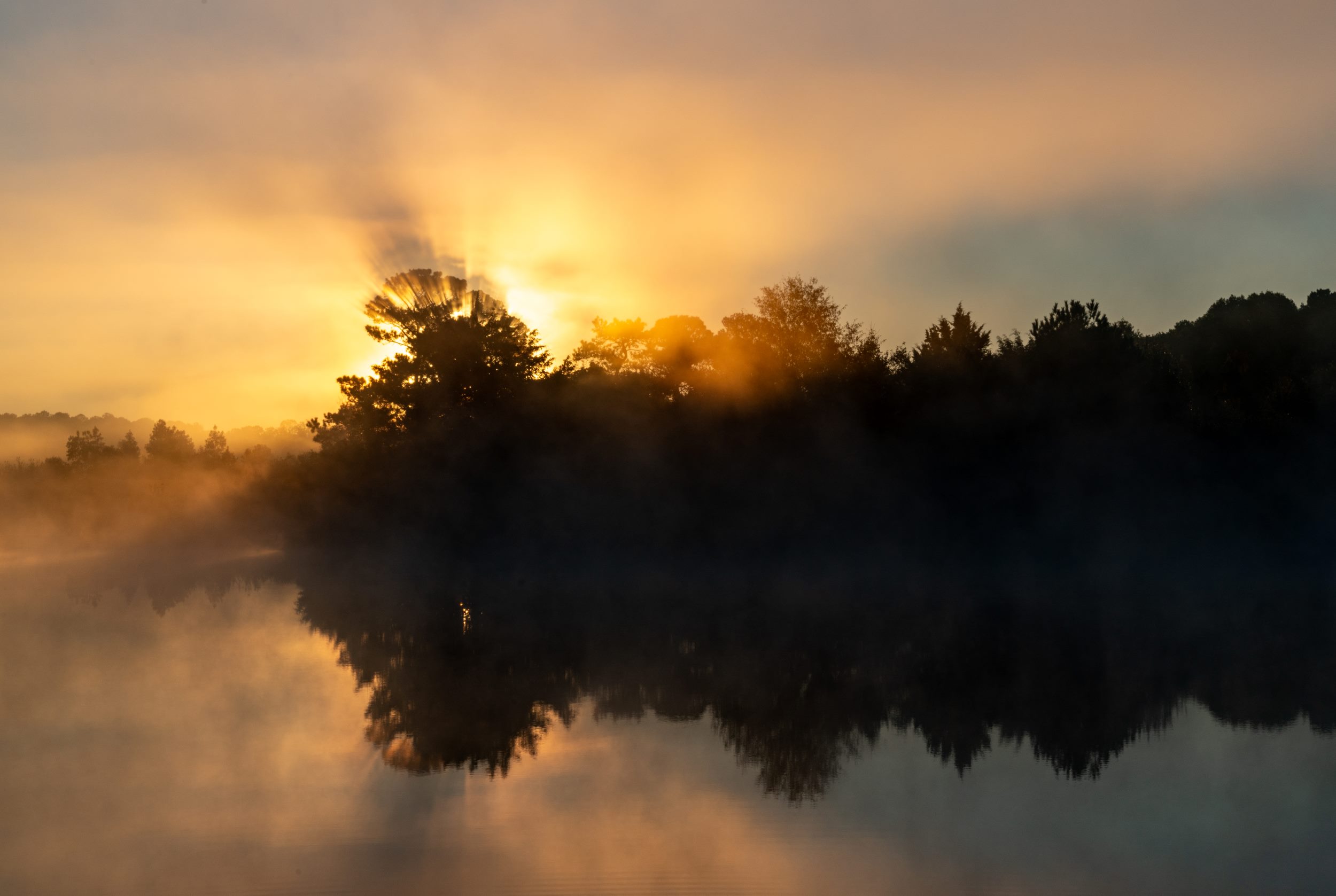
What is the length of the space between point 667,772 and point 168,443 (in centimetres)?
16575

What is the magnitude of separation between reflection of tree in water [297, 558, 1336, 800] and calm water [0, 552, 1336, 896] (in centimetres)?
9

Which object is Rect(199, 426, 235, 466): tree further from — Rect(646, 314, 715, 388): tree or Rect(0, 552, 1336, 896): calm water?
Rect(0, 552, 1336, 896): calm water

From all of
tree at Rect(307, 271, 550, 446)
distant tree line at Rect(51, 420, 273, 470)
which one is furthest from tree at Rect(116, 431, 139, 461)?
tree at Rect(307, 271, 550, 446)

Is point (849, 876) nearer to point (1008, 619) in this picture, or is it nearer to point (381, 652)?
point (381, 652)

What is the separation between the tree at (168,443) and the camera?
154 m

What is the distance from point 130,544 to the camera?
8169cm

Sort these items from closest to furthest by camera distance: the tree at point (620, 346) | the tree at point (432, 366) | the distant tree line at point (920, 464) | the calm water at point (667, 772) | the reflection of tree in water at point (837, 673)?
1. the calm water at point (667, 772)
2. the reflection of tree in water at point (837, 673)
3. the distant tree line at point (920, 464)
4. the tree at point (432, 366)
5. the tree at point (620, 346)

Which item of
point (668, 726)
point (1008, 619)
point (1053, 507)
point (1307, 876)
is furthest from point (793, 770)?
point (1053, 507)

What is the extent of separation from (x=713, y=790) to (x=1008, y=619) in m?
15.7

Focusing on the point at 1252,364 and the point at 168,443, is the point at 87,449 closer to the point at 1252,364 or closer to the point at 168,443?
the point at 168,443

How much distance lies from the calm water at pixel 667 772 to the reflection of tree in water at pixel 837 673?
0.09m

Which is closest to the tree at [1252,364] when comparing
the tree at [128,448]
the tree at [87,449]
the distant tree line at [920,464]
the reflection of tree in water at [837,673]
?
the distant tree line at [920,464]

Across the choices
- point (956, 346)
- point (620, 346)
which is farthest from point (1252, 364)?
point (620, 346)

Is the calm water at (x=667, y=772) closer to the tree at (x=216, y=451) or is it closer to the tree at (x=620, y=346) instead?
the tree at (x=620, y=346)
